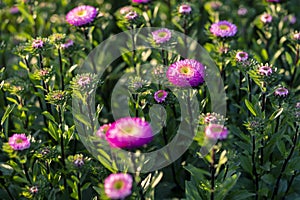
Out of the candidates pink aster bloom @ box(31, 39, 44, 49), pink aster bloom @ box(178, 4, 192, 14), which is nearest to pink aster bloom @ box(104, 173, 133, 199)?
pink aster bloom @ box(31, 39, 44, 49)

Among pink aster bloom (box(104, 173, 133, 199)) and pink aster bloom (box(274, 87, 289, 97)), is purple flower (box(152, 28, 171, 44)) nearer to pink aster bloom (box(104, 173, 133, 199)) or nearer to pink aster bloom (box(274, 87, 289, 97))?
pink aster bloom (box(274, 87, 289, 97))

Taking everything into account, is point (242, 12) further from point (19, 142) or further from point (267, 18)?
point (19, 142)

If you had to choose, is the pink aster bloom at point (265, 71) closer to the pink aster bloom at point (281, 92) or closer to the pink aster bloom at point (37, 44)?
the pink aster bloom at point (281, 92)

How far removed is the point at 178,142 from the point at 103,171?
2.25 ft

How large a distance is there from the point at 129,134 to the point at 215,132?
370 mm

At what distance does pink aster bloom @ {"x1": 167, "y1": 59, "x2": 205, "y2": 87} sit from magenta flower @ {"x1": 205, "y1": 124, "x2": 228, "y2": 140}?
0.49 m

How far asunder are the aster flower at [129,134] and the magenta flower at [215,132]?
0.25 meters

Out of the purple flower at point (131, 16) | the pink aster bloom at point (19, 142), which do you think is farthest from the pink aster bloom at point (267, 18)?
the pink aster bloom at point (19, 142)

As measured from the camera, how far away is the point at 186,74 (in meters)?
2.39

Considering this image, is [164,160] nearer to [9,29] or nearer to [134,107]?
[134,107]

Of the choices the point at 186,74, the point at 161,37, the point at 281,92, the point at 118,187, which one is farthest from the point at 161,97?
the point at 118,187

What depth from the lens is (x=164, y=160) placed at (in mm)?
2643

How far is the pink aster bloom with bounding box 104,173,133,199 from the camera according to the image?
5.08 ft

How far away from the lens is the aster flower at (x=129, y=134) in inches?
72.1
